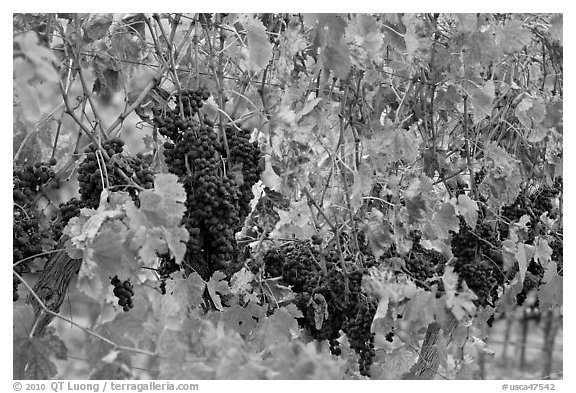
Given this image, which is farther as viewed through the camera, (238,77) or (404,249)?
(238,77)

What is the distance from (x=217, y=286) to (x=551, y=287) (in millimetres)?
1182

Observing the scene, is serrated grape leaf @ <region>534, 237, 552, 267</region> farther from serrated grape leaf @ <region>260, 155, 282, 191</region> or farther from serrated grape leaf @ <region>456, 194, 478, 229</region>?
serrated grape leaf @ <region>260, 155, 282, 191</region>

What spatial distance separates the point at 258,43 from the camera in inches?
86.0

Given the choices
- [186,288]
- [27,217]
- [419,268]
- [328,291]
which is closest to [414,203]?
[419,268]

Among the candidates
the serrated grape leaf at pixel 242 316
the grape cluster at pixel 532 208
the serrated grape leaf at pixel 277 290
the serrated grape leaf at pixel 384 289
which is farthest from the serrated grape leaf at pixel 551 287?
the serrated grape leaf at pixel 242 316

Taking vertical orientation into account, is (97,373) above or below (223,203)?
below

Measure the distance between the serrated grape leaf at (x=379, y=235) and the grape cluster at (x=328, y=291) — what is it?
0.07 meters

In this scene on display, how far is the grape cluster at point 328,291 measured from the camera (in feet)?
7.39

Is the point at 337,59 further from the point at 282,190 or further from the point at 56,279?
the point at 56,279

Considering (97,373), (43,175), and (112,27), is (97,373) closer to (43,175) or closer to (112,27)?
(43,175)

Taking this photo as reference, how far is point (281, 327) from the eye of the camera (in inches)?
87.8

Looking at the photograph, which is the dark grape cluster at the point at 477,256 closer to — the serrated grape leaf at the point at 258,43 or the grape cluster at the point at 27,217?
the serrated grape leaf at the point at 258,43
